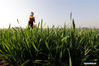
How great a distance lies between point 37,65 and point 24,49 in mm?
257

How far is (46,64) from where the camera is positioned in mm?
1034

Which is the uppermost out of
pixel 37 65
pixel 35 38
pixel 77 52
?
pixel 35 38

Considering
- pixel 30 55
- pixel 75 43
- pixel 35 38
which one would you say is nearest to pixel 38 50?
pixel 30 55

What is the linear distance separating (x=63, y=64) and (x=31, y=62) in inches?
14.1

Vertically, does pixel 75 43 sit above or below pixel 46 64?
above

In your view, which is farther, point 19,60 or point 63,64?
point 19,60

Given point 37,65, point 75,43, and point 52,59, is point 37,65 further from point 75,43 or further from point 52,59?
point 75,43

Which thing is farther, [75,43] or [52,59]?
[75,43]

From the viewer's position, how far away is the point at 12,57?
3.98 feet

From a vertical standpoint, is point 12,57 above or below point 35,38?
below

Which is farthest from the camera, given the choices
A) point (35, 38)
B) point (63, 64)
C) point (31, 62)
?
point (35, 38)

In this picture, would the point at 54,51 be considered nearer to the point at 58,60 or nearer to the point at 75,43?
the point at 58,60

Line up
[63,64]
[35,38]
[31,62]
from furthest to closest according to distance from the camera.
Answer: [35,38] → [31,62] → [63,64]

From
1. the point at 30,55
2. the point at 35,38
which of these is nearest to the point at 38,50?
the point at 30,55
